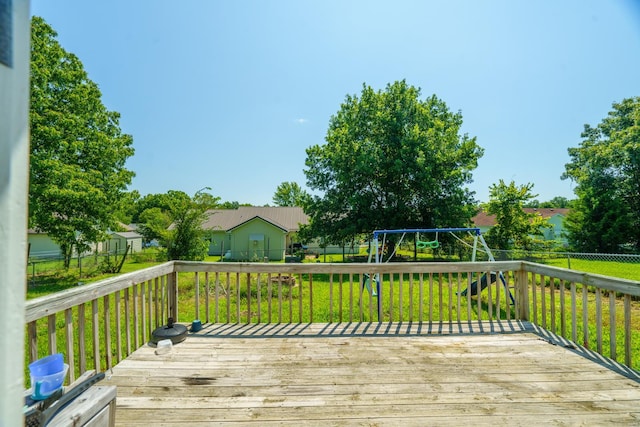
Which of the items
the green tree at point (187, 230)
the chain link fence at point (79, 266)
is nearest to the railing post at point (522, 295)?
the green tree at point (187, 230)

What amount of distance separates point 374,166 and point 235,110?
8.38 m

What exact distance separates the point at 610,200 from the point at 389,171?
13765 millimetres

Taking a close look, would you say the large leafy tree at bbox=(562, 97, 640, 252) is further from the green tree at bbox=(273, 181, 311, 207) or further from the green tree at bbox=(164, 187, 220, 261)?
the green tree at bbox=(273, 181, 311, 207)

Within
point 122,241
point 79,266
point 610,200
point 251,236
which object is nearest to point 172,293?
point 79,266

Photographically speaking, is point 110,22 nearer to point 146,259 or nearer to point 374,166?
point 374,166

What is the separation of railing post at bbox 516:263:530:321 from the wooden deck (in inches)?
22.1

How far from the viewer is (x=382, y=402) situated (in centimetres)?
204

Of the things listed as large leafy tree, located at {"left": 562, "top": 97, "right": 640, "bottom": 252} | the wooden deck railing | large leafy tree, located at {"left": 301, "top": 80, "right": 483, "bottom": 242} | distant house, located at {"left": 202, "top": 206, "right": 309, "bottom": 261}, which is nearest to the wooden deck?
the wooden deck railing

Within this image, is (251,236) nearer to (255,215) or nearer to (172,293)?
(255,215)

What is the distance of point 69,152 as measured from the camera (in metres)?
12.8

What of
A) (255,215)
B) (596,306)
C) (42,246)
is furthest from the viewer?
(255,215)

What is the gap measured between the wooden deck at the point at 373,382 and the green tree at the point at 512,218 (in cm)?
1599

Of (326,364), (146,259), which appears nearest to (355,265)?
(326,364)

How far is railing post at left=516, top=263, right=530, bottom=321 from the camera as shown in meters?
3.75
